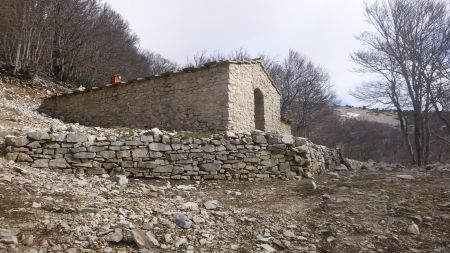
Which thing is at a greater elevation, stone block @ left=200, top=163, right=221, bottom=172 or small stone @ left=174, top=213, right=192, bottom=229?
stone block @ left=200, top=163, right=221, bottom=172

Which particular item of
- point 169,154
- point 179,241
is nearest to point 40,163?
point 169,154

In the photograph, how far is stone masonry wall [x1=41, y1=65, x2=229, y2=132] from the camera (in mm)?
10438

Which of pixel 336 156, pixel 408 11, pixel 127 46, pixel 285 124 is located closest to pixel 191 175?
pixel 336 156

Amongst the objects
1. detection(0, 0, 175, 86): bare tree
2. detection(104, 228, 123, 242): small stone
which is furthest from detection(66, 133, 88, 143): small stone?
detection(0, 0, 175, 86): bare tree

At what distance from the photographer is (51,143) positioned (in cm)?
689

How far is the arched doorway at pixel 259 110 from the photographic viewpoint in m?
12.8

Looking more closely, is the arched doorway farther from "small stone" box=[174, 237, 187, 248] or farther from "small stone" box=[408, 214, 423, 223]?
"small stone" box=[174, 237, 187, 248]

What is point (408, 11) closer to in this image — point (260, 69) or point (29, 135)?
point (260, 69)

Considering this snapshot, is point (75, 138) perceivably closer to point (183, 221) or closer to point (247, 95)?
point (183, 221)

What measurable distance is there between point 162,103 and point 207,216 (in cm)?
687

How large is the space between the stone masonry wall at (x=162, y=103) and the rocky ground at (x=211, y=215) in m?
3.57

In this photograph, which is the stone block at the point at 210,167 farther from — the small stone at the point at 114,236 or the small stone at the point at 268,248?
the small stone at the point at 114,236

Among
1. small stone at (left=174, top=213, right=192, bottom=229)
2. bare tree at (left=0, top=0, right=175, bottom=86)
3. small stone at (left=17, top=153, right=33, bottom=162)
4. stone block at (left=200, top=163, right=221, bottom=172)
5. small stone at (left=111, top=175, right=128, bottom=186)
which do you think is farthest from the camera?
bare tree at (left=0, top=0, right=175, bottom=86)

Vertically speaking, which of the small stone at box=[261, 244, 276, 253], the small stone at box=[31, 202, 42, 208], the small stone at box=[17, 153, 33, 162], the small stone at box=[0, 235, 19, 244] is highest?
the small stone at box=[17, 153, 33, 162]
